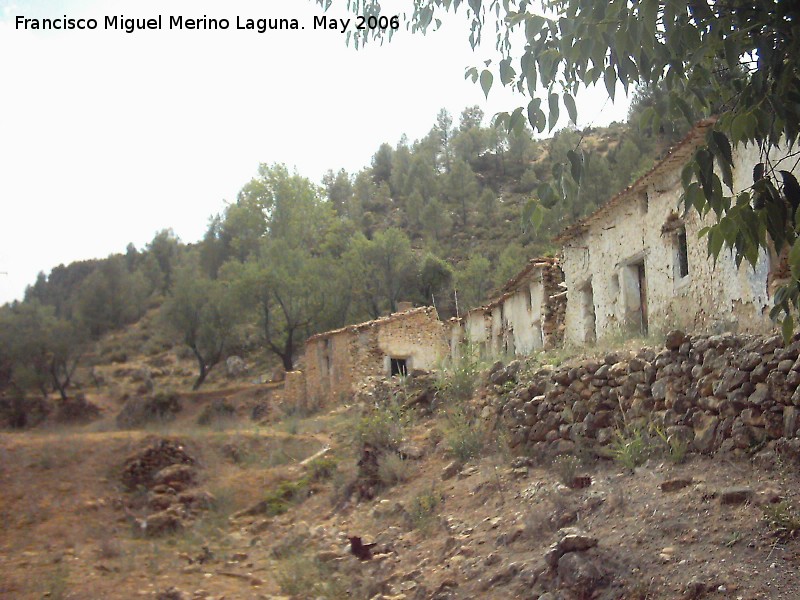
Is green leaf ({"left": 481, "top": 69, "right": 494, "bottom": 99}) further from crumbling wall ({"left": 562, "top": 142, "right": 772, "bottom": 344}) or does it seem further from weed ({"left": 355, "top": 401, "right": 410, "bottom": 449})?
weed ({"left": 355, "top": 401, "right": 410, "bottom": 449})

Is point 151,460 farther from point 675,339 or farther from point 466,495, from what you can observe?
point 675,339

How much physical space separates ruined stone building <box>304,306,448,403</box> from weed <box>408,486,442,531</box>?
526 inches

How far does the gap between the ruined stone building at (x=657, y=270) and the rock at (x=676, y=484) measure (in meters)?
2.71

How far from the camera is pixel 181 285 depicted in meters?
41.6

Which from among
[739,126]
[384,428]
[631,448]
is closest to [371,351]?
[384,428]

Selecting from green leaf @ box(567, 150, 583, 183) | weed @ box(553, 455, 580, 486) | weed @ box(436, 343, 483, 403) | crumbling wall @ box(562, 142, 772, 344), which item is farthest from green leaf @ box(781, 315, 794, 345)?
weed @ box(436, 343, 483, 403)

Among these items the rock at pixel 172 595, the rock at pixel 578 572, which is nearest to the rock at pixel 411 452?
the rock at pixel 172 595

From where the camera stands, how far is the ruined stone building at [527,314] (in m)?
19.4

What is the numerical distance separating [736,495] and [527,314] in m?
14.3

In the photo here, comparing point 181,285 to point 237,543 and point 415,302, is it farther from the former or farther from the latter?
point 237,543

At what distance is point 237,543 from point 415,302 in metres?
28.0

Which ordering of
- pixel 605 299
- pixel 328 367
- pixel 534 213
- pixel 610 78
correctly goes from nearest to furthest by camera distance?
pixel 610 78
pixel 534 213
pixel 605 299
pixel 328 367

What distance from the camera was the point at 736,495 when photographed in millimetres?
6844

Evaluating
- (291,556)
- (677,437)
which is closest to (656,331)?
(677,437)
